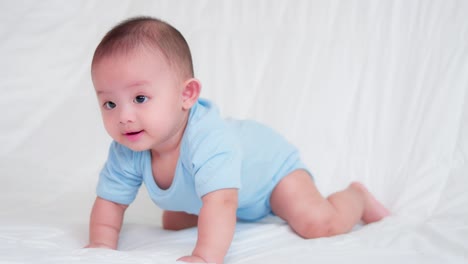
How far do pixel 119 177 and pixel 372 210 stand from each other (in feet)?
2.18

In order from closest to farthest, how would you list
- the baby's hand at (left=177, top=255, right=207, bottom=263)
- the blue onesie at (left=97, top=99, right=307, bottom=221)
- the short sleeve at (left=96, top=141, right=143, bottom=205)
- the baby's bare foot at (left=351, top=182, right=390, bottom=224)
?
1. the baby's hand at (left=177, top=255, right=207, bottom=263)
2. the blue onesie at (left=97, top=99, right=307, bottom=221)
3. the short sleeve at (left=96, top=141, right=143, bottom=205)
4. the baby's bare foot at (left=351, top=182, right=390, bottom=224)

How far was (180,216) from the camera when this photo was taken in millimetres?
1612

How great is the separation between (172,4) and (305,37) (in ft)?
1.66

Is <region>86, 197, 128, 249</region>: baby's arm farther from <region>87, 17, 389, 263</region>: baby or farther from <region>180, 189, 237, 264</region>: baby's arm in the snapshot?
<region>180, 189, 237, 264</region>: baby's arm

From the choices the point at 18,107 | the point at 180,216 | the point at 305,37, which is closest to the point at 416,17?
the point at 305,37

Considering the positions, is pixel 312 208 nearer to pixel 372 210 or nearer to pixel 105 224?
pixel 372 210

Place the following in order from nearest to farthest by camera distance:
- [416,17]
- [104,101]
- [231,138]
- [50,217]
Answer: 1. [104,101]
2. [231,138]
3. [50,217]
4. [416,17]

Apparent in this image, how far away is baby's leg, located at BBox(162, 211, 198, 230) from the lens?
160 cm

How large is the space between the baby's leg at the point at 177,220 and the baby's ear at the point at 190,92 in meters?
0.39

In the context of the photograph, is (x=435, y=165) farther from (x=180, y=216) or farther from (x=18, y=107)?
(x=18, y=107)

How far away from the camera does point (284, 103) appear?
2.04 m

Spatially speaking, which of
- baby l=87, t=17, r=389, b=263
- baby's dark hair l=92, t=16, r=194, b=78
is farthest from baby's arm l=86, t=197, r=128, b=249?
baby's dark hair l=92, t=16, r=194, b=78

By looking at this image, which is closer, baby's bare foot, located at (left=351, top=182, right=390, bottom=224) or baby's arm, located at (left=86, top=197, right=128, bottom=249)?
baby's arm, located at (left=86, top=197, right=128, bottom=249)

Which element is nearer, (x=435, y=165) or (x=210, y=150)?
(x=210, y=150)
